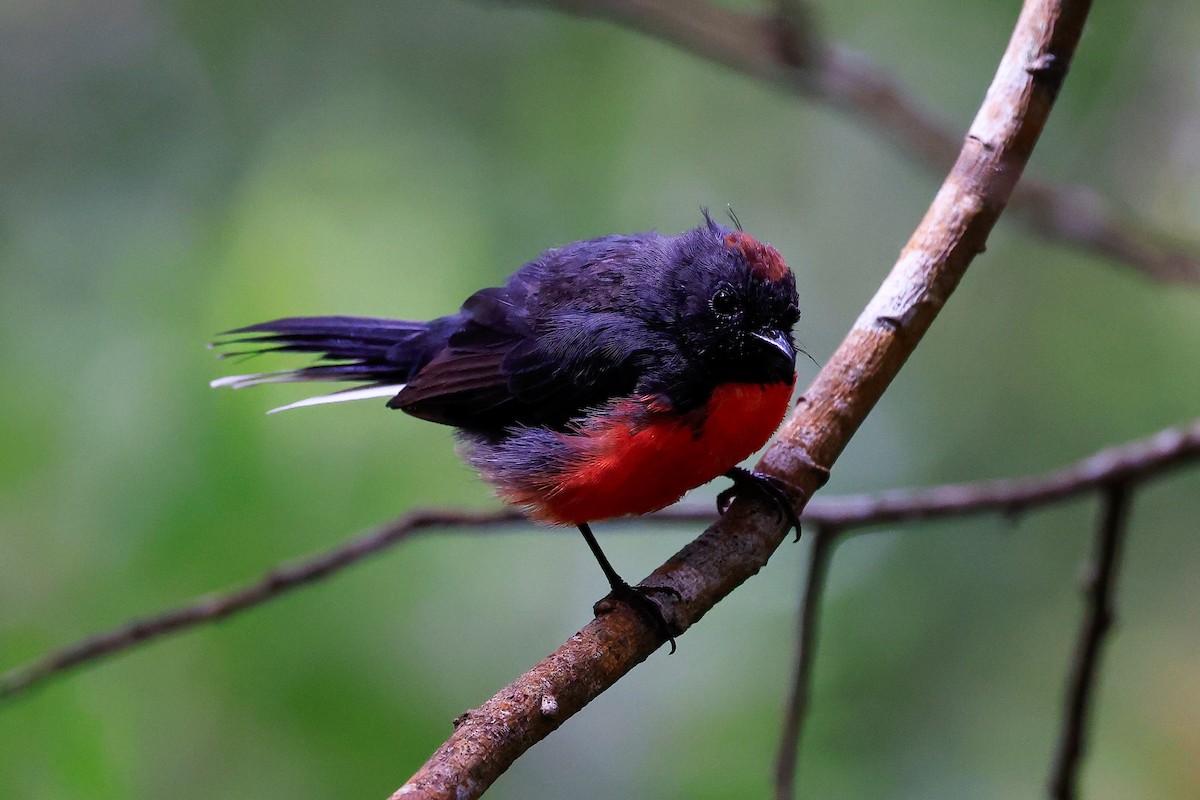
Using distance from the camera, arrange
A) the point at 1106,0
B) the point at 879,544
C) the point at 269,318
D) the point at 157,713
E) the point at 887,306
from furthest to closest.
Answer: the point at 1106,0 < the point at 879,544 < the point at 269,318 < the point at 157,713 < the point at 887,306

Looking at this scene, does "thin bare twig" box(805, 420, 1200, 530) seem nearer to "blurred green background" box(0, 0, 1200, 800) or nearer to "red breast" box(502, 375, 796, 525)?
"red breast" box(502, 375, 796, 525)

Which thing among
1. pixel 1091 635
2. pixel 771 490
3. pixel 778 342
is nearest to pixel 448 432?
pixel 778 342

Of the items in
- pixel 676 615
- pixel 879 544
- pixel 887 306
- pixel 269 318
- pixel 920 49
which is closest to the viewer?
pixel 676 615

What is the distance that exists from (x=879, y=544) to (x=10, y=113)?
4.95 meters

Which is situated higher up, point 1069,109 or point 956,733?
point 1069,109

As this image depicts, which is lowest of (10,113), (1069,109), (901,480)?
(10,113)

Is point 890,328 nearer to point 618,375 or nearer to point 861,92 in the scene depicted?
point 618,375

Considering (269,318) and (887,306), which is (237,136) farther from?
(887,306)

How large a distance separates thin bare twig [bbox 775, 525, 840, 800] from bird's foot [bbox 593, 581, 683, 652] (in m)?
0.62

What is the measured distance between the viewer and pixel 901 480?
17.1 ft

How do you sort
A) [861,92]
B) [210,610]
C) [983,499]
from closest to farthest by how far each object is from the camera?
[210,610] → [983,499] → [861,92]

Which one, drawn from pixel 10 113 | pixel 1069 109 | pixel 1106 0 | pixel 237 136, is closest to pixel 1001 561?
pixel 1069 109

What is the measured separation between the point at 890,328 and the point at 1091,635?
3.28 feet

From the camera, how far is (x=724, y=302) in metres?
3.33
